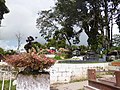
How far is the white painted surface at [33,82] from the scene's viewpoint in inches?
238

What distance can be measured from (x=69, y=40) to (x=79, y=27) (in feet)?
16.3

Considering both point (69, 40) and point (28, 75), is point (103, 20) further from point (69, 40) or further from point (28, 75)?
point (28, 75)

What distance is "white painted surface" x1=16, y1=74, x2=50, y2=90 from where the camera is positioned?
6.04 meters

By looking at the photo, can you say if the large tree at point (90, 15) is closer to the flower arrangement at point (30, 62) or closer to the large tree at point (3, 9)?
the large tree at point (3, 9)

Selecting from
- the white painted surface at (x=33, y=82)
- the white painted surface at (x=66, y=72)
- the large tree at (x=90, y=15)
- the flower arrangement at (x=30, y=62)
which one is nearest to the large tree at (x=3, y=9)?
the large tree at (x=90, y=15)

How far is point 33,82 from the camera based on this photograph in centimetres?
605

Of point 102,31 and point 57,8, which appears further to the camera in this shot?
point 57,8

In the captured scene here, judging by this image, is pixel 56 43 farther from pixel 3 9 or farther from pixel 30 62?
pixel 30 62

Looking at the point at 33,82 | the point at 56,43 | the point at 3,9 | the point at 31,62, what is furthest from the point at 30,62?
the point at 56,43

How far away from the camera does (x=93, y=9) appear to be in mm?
34500

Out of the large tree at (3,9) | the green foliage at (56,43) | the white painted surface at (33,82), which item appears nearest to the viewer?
the white painted surface at (33,82)

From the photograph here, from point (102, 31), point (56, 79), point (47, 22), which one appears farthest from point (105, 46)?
point (56, 79)

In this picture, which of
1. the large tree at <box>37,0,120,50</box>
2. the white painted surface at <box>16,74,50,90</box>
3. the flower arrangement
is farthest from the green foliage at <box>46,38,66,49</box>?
the white painted surface at <box>16,74,50,90</box>

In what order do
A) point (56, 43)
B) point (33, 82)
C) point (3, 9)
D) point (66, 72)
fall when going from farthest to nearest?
1. point (56, 43)
2. point (3, 9)
3. point (66, 72)
4. point (33, 82)
